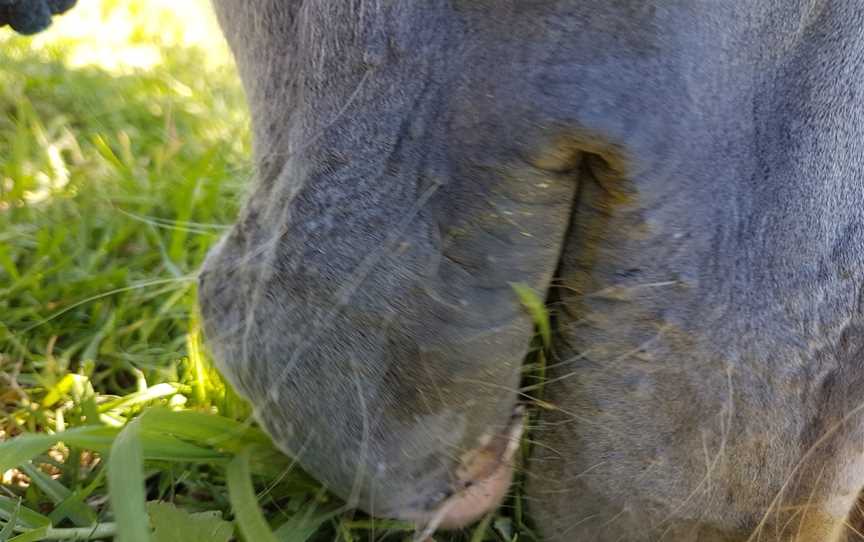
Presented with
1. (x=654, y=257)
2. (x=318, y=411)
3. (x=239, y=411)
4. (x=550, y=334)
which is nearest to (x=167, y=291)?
(x=239, y=411)

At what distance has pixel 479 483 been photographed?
3.34 ft

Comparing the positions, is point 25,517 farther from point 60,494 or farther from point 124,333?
point 124,333

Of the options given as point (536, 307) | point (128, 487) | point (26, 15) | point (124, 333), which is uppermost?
point (26, 15)

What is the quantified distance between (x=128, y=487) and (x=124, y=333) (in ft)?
2.01

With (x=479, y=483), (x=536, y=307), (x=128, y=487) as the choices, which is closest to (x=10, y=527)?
(x=128, y=487)

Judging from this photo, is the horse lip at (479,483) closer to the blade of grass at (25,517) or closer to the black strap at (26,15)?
the blade of grass at (25,517)

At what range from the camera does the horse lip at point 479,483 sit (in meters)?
0.99

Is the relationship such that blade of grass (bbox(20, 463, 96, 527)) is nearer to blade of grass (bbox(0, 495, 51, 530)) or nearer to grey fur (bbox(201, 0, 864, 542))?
blade of grass (bbox(0, 495, 51, 530))

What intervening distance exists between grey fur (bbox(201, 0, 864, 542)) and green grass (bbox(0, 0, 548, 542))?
192mm

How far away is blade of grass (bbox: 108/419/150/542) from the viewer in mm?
973

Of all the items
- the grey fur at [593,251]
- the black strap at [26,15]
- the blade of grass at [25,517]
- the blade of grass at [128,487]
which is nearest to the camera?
the grey fur at [593,251]

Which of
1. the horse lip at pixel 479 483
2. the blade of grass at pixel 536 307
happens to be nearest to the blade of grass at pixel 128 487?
the horse lip at pixel 479 483

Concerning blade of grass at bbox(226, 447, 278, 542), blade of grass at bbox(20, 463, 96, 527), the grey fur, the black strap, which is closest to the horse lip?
the grey fur

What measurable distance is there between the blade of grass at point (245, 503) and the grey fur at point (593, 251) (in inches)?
5.4
